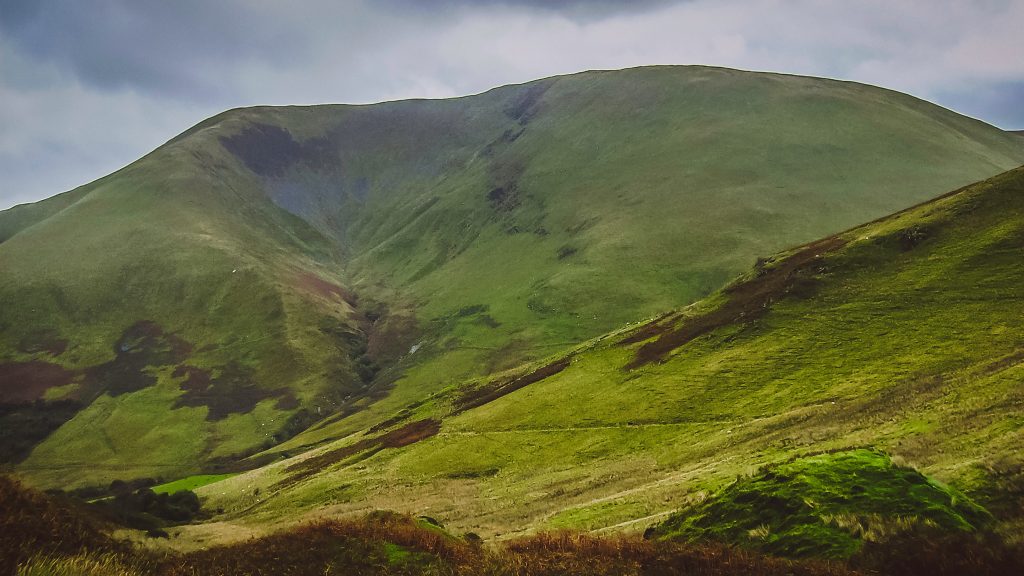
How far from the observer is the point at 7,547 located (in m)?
10.3

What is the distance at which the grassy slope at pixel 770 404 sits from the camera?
2762cm

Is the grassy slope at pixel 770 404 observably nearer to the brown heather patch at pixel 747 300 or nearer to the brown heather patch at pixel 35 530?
the brown heather patch at pixel 747 300

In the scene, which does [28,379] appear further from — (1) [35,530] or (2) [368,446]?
(1) [35,530]

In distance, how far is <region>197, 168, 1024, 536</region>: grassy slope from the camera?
27.6m

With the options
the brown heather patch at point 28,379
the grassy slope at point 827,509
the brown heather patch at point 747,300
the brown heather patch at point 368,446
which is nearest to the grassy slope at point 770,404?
the brown heather patch at point 747,300

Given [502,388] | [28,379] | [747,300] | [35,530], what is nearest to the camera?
[35,530]

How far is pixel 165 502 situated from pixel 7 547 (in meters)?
71.0

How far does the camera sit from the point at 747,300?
69562 millimetres

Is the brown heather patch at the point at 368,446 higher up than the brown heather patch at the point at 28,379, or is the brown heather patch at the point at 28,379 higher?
the brown heather patch at the point at 28,379

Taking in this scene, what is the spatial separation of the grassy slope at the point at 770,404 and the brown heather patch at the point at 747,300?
42 cm

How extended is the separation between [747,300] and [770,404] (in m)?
26.4

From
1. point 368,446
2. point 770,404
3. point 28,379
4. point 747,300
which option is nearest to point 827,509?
point 770,404

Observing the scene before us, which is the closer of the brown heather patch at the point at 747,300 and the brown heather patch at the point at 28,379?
the brown heather patch at the point at 747,300

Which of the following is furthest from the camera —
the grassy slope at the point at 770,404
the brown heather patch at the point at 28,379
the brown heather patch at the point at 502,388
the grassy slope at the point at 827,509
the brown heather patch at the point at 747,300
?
the brown heather patch at the point at 28,379
